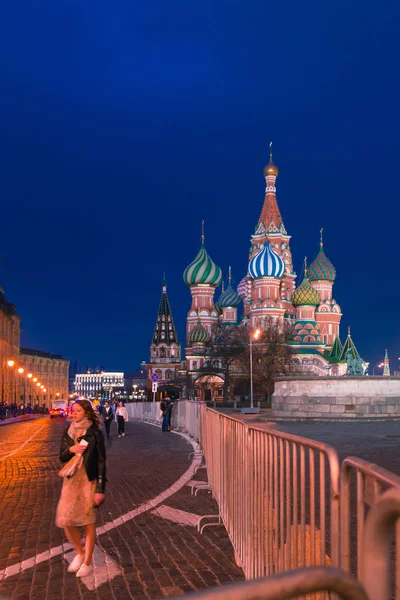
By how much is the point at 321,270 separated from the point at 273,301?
23489 millimetres

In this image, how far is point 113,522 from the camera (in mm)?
9555

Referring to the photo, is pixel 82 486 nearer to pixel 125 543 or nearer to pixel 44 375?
pixel 125 543

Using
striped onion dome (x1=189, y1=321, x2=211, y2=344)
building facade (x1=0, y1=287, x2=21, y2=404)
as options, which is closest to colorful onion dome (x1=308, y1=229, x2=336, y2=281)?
striped onion dome (x1=189, y1=321, x2=211, y2=344)

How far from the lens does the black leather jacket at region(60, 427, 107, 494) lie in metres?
7.13

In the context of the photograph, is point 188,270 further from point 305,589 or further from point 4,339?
point 305,589

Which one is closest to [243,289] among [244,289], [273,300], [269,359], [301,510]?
[244,289]

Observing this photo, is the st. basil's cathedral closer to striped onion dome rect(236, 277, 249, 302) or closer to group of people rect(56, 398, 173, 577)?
striped onion dome rect(236, 277, 249, 302)

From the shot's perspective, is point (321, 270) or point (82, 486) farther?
point (321, 270)

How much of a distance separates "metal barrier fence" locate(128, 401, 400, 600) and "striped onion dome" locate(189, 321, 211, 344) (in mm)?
103422

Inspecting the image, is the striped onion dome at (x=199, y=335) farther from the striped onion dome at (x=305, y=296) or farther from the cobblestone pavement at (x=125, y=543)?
the cobblestone pavement at (x=125, y=543)

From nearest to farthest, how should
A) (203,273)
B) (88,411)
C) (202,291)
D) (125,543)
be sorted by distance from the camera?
1. (88,411)
2. (125,543)
3. (202,291)
4. (203,273)

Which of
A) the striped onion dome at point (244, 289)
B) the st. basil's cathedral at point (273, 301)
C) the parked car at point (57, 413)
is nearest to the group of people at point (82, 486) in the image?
the parked car at point (57, 413)

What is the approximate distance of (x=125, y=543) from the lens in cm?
832

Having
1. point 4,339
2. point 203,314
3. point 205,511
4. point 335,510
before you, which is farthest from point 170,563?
point 203,314
